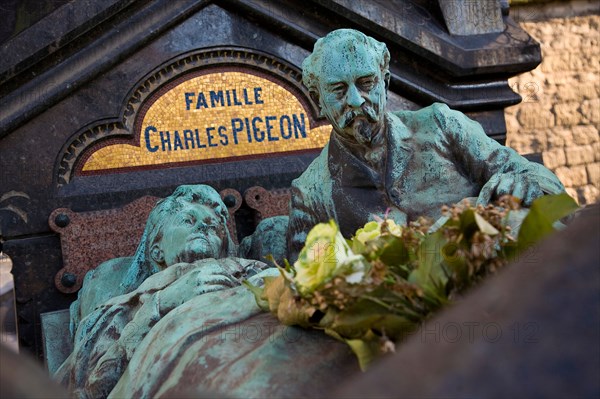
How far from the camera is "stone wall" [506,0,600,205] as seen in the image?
9.72 metres

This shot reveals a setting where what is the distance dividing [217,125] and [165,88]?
12.9 inches

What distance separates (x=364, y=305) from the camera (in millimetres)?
2961

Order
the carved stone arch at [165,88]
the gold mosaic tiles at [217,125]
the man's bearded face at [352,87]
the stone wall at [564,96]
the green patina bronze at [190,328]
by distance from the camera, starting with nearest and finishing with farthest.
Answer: the green patina bronze at [190,328], the man's bearded face at [352,87], the carved stone arch at [165,88], the gold mosaic tiles at [217,125], the stone wall at [564,96]

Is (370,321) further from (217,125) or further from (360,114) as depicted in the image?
(217,125)

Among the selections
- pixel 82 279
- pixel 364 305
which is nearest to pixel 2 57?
pixel 82 279

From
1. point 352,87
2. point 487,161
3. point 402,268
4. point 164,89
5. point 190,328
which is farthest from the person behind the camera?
point 164,89

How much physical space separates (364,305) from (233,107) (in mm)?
4164

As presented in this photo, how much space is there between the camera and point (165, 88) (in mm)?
6965

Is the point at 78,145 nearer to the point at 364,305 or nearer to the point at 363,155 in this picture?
the point at 363,155

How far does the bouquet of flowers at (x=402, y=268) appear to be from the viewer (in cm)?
288

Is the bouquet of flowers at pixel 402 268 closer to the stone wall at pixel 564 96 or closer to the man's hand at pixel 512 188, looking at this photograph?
the man's hand at pixel 512 188

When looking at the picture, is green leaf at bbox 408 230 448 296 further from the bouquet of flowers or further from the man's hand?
the man's hand

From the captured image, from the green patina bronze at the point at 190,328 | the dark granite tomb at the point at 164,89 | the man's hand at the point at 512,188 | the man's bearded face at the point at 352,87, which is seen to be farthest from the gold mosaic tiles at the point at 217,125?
the man's hand at the point at 512,188

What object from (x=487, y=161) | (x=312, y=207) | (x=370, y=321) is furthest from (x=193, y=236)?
(x=370, y=321)
